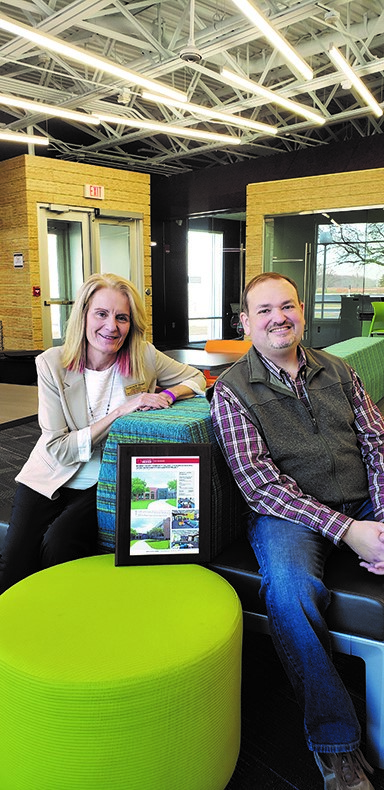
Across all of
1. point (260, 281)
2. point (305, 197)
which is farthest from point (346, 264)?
point (260, 281)

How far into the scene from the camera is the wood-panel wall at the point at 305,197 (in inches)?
342

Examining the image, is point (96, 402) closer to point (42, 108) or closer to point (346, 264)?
point (42, 108)

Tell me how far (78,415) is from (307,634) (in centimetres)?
102

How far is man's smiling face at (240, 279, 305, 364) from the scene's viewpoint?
1.86 metres

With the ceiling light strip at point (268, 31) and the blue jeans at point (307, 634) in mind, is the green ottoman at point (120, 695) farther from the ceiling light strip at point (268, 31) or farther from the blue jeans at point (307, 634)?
the ceiling light strip at point (268, 31)

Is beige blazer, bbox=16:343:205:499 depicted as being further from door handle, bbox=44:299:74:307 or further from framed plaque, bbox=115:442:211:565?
door handle, bbox=44:299:74:307

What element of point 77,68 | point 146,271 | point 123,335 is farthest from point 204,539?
point 146,271

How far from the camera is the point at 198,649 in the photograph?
1245 mm

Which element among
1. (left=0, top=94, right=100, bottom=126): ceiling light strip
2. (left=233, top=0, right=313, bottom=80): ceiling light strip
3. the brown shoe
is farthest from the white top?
(left=0, top=94, right=100, bottom=126): ceiling light strip

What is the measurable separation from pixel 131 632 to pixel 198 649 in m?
0.16

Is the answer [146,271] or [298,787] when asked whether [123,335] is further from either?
[146,271]

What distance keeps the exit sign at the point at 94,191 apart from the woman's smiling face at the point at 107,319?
7.96 meters

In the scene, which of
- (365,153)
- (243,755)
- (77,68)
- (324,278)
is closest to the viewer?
(243,755)

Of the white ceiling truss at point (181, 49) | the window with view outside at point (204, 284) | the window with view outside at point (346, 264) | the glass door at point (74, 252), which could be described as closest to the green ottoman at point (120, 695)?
the white ceiling truss at point (181, 49)
